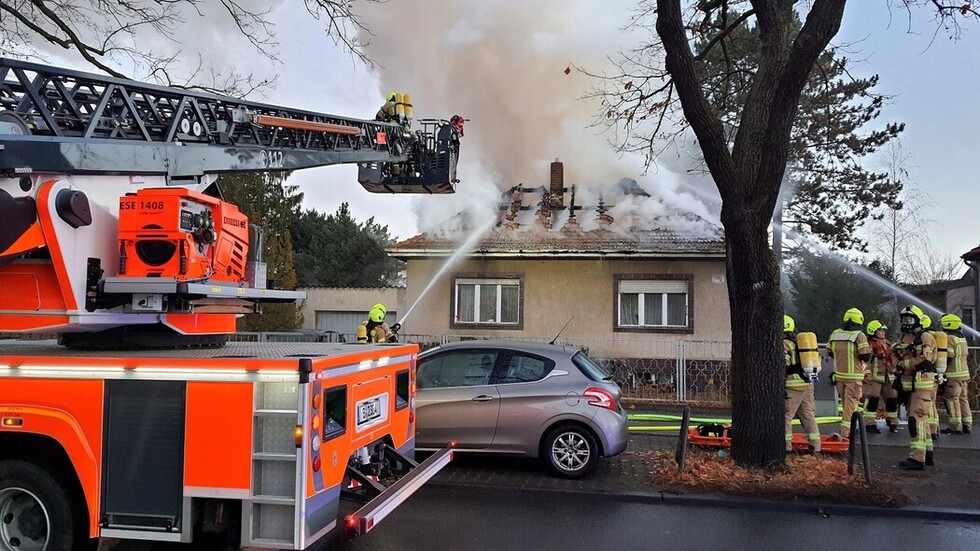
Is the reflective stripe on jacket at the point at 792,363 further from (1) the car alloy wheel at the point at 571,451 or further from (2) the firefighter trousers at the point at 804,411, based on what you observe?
(1) the car alloy wheel at the point at 571,451

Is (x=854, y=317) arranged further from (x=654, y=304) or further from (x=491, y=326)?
(x=491, y=326)

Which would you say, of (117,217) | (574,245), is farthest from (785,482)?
(574,245)

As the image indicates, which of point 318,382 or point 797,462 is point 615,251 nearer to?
point 797,462

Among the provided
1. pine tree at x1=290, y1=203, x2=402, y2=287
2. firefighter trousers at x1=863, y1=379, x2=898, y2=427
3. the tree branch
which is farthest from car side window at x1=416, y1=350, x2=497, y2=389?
pine tree at x1=290, y1=203, x2=402, y2=287

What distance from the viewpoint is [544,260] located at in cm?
1588

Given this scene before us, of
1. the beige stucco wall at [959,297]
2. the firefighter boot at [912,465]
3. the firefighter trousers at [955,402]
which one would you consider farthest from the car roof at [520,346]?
the beige stucco wall at [959,297]

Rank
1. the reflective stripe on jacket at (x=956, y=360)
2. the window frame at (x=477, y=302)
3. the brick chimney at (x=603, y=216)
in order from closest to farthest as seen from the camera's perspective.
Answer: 1. the reflective stripe on jacket at (x=956, y=360)
2. the window frame at (x=477, y=302)
3. the brick chimney at (x=603, y=216)

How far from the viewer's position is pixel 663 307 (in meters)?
15.5

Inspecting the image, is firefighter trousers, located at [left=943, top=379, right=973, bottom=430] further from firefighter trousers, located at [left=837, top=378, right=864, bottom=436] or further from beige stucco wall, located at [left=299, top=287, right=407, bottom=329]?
beige stucco wall, located at [left=299, top=287, right=407, bottom=329]

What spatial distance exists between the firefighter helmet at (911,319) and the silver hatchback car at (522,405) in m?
4.90

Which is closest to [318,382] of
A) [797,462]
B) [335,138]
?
[335,138]

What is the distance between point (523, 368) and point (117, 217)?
430 cm

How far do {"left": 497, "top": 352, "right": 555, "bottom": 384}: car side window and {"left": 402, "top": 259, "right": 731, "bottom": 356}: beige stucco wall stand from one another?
26.7 ft

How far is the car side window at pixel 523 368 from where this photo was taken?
7281 mm
